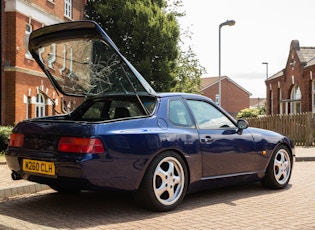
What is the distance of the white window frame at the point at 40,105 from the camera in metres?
20.7

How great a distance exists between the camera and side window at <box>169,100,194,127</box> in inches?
225

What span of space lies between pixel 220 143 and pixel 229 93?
6742cm

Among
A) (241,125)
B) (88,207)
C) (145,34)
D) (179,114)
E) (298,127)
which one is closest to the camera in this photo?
(88,207)

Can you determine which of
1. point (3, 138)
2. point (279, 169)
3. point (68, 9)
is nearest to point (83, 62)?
point (279, 169)

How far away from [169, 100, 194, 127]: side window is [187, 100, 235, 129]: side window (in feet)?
0.52

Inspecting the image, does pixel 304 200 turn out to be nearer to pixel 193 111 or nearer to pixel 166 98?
pixel 193 111

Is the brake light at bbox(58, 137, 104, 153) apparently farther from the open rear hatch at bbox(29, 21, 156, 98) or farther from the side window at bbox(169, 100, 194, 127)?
the side window at bbox(169, 100, 194, 127)

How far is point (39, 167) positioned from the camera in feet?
16.9

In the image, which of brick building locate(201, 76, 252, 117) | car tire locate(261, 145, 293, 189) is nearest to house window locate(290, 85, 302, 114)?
car tire locate(261, 145, 293, 189)

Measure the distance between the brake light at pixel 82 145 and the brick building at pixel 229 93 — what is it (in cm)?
6737

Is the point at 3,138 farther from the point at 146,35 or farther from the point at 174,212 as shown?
the point at 146,35

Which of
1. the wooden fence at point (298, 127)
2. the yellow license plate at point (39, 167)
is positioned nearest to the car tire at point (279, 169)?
the yellow license plate at point (39, 167)

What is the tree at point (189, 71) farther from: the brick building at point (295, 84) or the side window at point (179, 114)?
the side window at point (179, 114)

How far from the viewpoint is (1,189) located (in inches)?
243
